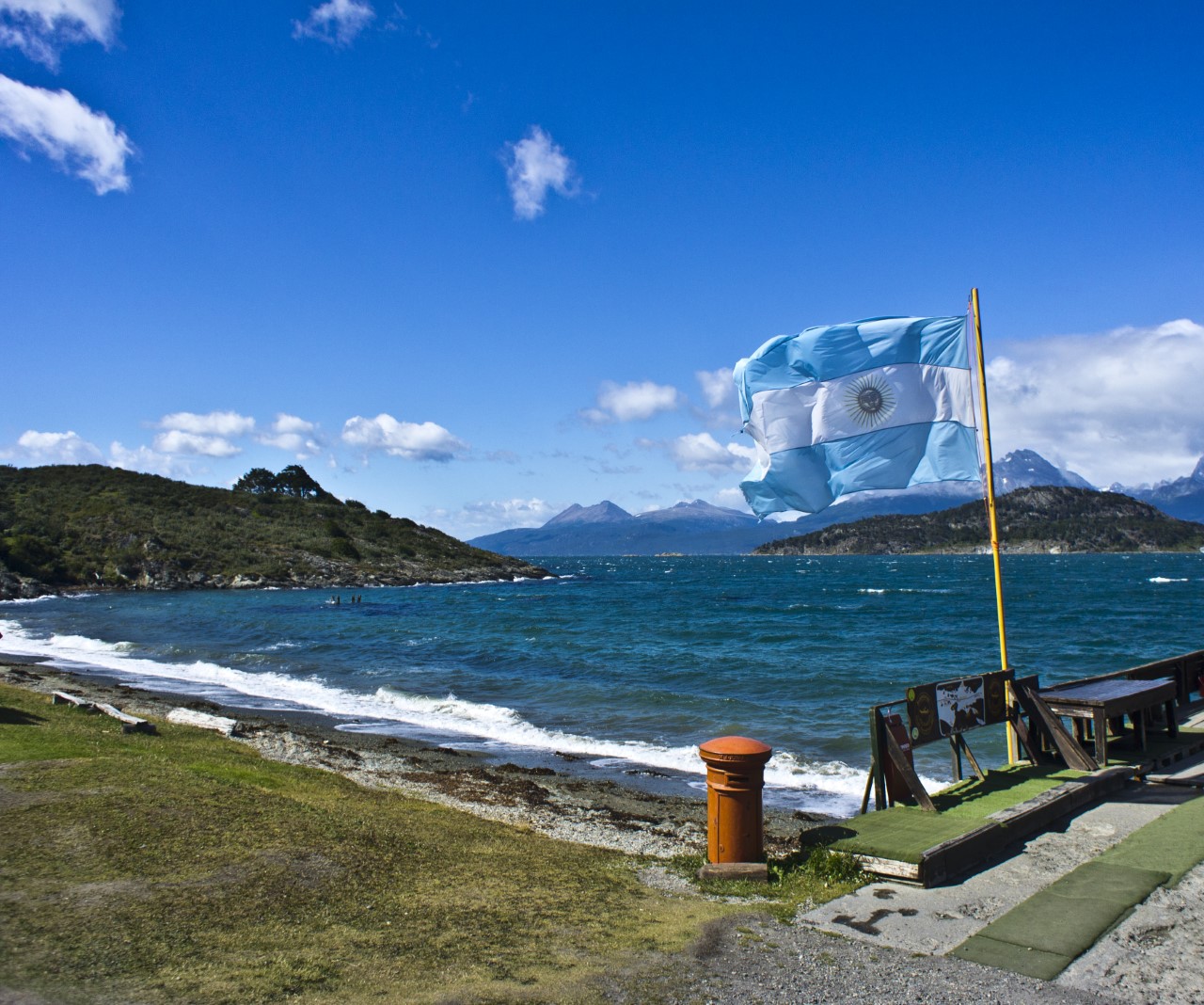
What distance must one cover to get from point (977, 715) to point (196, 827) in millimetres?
8120

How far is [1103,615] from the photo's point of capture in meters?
53.2

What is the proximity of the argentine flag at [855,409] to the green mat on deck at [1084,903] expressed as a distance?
447 cm

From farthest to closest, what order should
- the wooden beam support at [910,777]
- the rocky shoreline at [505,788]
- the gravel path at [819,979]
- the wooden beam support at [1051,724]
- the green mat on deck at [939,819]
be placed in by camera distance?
the rocky shoreline at [505,788], the wooden beam support at [1051,724], the wooden beam support at [910,777], the green mat on deck at [939,819], the gravel path at [819,979]

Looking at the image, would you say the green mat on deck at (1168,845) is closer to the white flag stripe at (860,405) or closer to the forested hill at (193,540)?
the white flag stripe at (860,405)

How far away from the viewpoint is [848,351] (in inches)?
428

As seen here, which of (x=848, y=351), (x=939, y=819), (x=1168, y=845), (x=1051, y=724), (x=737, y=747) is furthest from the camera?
(x=848, y=351)

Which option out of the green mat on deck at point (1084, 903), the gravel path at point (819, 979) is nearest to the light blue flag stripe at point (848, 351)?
the green mat on deck at point (1084, 903)

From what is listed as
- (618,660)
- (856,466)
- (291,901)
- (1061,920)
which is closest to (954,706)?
(856,466)

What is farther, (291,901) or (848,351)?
(848,351)

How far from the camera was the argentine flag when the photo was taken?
1057 centimetres

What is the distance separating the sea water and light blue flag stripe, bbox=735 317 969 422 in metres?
7.16

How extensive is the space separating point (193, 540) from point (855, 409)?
10043 centimetres

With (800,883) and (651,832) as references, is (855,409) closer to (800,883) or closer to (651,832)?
(800,883)

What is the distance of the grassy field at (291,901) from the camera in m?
4.66
